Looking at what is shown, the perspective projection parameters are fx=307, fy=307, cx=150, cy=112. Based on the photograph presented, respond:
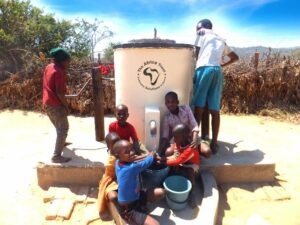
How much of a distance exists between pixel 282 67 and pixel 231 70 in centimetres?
123

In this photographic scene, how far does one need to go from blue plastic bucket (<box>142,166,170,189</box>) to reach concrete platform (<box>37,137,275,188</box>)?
623 millimetres

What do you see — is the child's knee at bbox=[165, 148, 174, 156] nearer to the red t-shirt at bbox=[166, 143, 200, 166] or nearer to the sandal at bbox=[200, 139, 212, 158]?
the red t-shirt at bbox=[166, 143, 200, 166]

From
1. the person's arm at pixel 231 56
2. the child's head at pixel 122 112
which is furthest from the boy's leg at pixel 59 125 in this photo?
the person's arm at pixel 231 56

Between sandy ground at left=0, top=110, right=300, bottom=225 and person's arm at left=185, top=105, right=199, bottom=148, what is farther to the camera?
person's arm at left=185, top=105, right=199, bottom=148

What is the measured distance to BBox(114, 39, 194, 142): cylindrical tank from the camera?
3.36 meters

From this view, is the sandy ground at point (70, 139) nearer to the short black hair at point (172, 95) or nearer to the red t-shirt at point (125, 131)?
the red t-shirt at point (125, 131)

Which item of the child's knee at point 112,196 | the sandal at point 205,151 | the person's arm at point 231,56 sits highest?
the person's arm at point 231,56

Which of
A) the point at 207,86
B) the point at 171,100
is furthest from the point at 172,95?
the point at 207,86

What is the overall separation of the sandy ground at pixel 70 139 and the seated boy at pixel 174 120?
772mm

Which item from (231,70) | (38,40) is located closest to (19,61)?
(38,40)

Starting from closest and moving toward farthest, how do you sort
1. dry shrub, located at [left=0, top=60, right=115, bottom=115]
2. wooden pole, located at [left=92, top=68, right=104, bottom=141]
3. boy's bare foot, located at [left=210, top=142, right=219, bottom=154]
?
boy's bare foot, located at [left=210, top=142, right=219, bottom=154]
wooden pole, located at [left=92, top=68, right=104, bottom=141]
dry shrub, located at [left=0, top=60, right=115, bottom=115]

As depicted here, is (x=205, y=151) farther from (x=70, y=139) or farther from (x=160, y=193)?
(x=70, y=139)

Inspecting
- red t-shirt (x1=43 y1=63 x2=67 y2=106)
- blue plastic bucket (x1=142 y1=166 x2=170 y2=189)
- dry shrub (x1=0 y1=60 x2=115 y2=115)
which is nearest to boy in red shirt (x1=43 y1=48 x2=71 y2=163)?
red t-shirt (x1=43 y1=63 x2=67 y2=106)

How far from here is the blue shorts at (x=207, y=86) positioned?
143 inches
